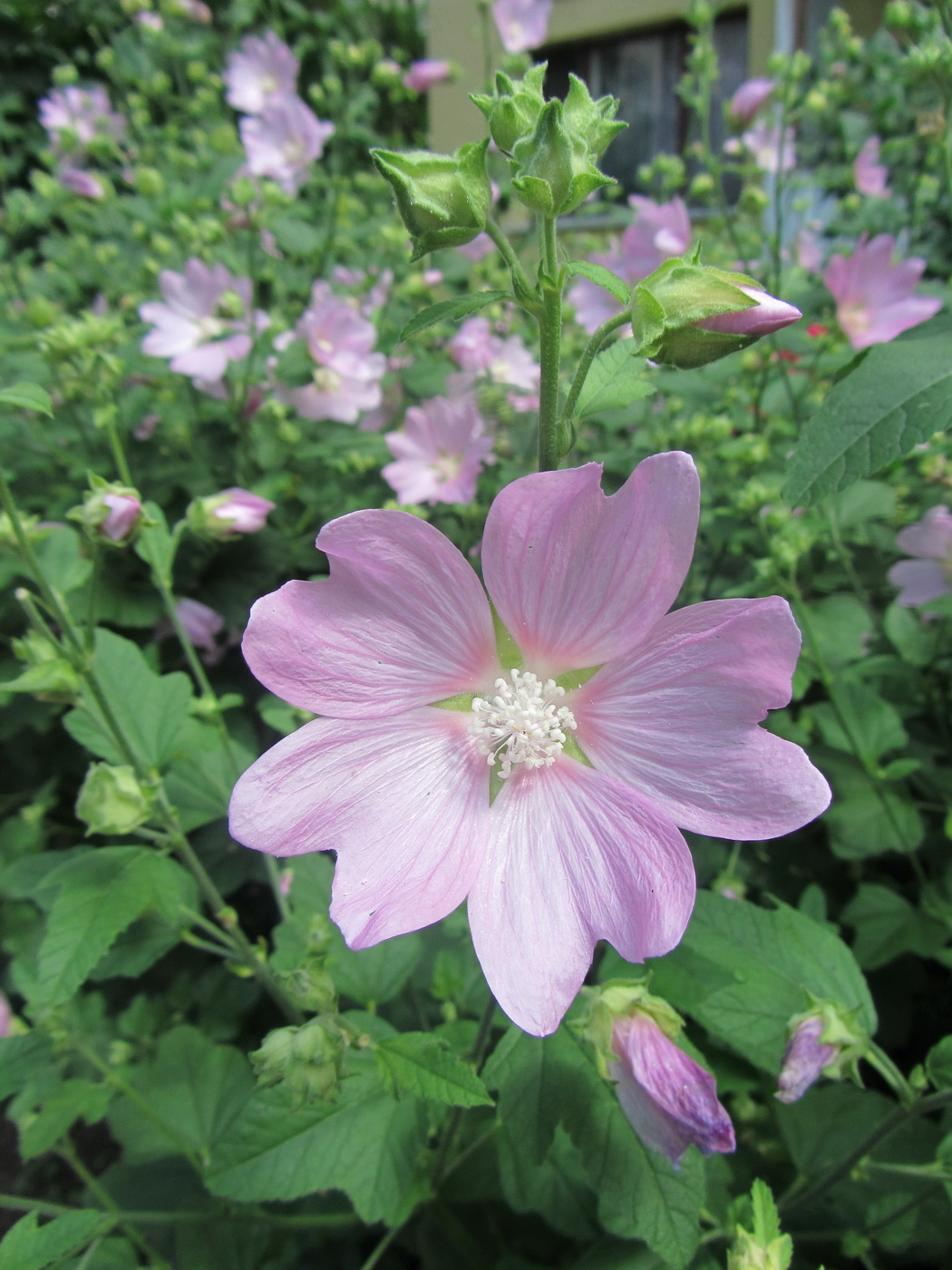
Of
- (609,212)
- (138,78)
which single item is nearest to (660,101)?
(609,212)

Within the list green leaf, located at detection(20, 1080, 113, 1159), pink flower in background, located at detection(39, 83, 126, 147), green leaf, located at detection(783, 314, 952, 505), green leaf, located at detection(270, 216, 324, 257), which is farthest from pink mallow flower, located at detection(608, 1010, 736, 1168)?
pink flower in background, located at detection(39, 83, 126, 147)

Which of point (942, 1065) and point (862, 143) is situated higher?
point (862, 143)

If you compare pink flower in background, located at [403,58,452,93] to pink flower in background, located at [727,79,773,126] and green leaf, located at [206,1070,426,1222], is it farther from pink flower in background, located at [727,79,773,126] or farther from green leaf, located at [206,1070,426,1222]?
green leaf, located at [206,1070,426,1222]

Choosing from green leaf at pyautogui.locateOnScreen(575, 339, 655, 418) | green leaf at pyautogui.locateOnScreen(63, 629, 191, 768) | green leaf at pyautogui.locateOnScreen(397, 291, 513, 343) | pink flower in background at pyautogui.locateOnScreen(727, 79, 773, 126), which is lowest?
green leaf at pyautogui.locateOnScreen(63, 629, 191, 768)

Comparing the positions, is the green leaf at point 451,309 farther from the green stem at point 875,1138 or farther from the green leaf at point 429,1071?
the green stem at point 875,1138

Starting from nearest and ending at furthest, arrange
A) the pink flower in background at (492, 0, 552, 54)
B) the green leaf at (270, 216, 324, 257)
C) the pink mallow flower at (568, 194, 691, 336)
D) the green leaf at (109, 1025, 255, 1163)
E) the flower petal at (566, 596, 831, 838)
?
the flower petal at (566, 596, 831, 838) < the green leaf at (109, 1025, 255, 1163) < the pink mallow flower at (568, 194, 691, 336) < the green leaf at (270, 216, 324, 257) < the pink flower in background at (492, 0, 552, 54)

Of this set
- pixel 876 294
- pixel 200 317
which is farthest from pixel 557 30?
pixel 876 294

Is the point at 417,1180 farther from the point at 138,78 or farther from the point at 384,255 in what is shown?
the point at 138,78
